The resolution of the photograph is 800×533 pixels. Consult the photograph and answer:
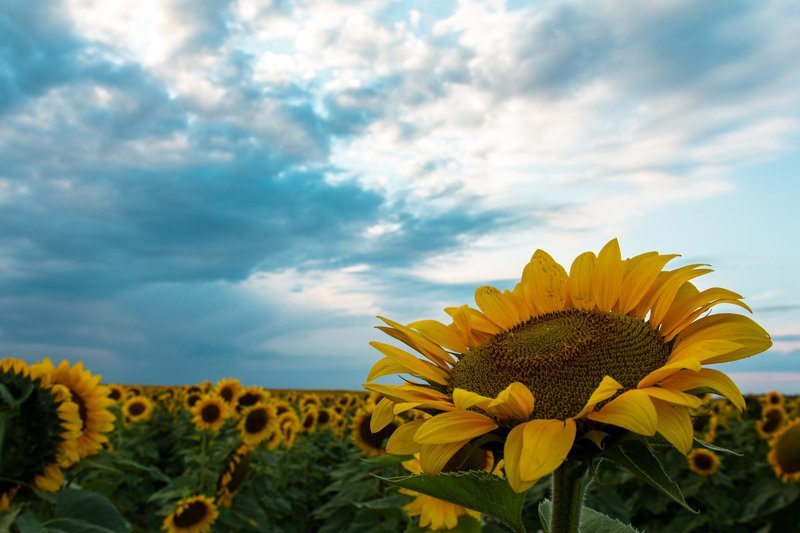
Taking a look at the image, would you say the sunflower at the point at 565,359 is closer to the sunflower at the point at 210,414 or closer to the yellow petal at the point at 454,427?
the yellow petal at the point at 454,427

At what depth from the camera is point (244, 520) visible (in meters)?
7.04

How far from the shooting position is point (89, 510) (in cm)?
381

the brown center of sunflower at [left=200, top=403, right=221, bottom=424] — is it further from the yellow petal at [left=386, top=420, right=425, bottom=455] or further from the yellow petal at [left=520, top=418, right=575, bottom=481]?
the yellow petal at [left=520, top=418, right=575, bottom=481]

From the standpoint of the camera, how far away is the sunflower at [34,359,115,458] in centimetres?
509

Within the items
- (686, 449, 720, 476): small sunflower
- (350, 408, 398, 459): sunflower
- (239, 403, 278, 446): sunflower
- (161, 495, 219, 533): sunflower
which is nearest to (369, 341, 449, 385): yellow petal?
(161, 495, 219, 533): sunflower

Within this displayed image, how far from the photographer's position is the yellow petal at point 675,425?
134 centimetres

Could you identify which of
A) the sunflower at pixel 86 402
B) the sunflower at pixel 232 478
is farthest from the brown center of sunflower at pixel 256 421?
the sunflower at pixel 86 402

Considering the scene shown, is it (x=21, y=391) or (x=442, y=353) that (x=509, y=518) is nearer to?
(x=442, y=353)

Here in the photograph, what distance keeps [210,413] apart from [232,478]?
1943 mm

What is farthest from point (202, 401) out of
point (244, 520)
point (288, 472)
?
point (244, 520)

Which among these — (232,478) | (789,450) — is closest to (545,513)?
(232,478)

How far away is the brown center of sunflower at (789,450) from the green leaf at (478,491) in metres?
8.53

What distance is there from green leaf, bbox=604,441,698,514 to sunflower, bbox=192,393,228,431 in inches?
321

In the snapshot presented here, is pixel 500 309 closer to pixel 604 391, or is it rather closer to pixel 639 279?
pixel 639 279
